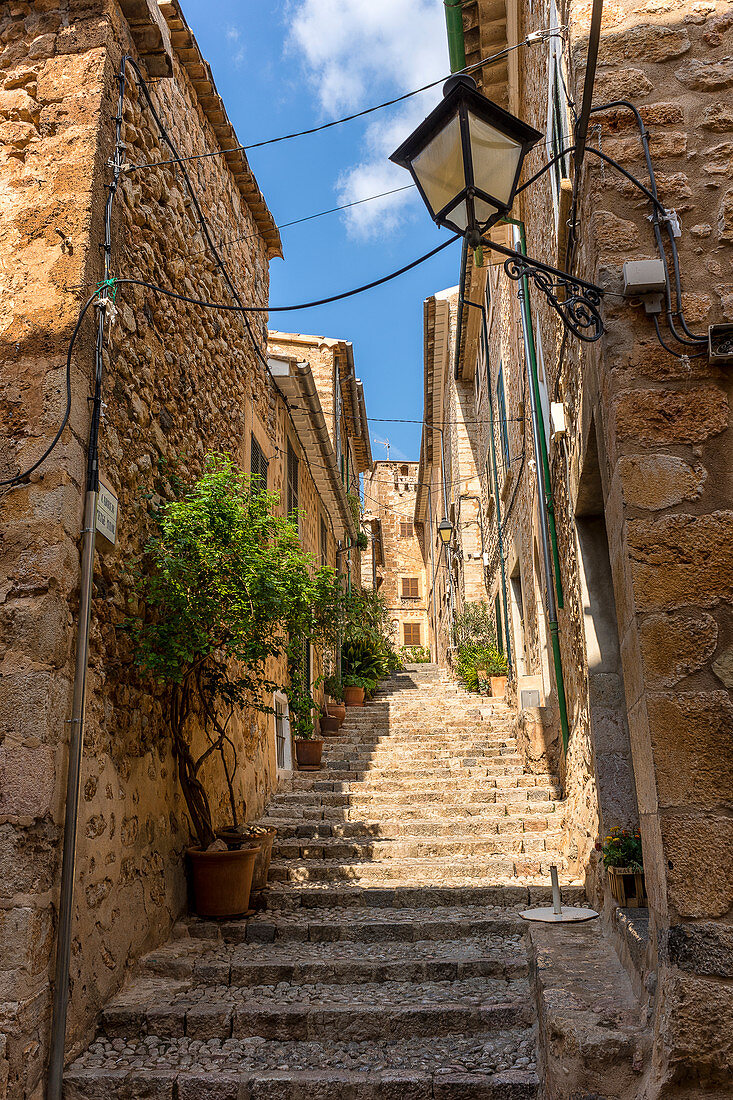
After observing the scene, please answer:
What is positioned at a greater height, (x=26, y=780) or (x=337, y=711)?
(x=337, y=711)

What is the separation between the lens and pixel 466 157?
2936 mm

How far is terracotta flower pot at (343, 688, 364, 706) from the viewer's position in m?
13.2

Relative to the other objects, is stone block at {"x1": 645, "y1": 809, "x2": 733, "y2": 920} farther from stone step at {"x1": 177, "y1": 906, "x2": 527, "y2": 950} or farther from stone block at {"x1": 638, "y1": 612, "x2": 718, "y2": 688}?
stone step at {"x1": 177, "y1": 906, "x2": 527, "y2": 950}

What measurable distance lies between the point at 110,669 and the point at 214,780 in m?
2.08

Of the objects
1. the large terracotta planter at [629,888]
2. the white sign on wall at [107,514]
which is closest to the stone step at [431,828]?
the large terracotta planter at [629,888]

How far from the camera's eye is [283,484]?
391 inches

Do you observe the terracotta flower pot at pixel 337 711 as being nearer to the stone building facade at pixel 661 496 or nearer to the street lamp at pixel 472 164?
the stone building facade at pixel 661 496

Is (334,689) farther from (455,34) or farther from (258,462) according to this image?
(455,34)

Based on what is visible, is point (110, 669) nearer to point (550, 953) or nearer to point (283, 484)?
point (550, 953)

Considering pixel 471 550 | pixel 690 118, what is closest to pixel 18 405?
pixel 690 118

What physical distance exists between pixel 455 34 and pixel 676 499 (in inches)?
217

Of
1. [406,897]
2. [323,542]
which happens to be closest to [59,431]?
[406,897]

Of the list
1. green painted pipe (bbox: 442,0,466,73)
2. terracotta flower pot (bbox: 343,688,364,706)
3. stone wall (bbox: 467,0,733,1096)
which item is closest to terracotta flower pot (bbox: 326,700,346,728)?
terracotta flower pot (bbox: 343,688,364,706)

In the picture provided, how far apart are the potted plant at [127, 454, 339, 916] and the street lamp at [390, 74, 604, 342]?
2.28 meters
